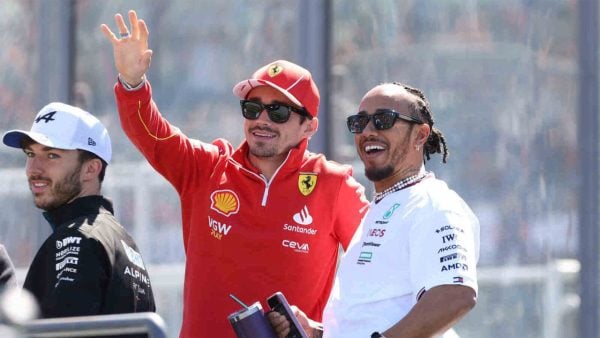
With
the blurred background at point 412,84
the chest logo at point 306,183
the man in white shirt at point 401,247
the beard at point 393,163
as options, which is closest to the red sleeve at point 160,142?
the chest logo at point 306,183

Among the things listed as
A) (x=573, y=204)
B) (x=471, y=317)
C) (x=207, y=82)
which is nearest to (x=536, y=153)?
(x=573, y=204)

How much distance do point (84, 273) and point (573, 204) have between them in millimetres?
2880

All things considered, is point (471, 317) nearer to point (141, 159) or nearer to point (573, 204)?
point (573, 204)

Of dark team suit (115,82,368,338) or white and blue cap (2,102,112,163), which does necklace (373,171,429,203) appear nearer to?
dark team suit (115,82,368,338)

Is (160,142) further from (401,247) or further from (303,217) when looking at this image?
(401,247)

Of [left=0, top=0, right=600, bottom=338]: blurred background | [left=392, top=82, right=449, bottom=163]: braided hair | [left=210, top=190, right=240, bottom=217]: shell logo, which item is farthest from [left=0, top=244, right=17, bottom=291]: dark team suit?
[left=0, top=0, right=600, bottom=338]: blurred background

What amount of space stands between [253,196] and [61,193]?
27.2 inches

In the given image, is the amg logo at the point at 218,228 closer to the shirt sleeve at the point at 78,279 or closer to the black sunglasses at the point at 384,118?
the shirt sleeve at the point at 78,279

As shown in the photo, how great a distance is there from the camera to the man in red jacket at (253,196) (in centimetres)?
458

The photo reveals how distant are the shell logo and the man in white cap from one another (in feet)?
1.24

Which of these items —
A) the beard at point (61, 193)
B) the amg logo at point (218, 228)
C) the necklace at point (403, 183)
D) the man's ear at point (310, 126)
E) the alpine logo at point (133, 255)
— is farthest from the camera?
the man's ear at point (310, 126)

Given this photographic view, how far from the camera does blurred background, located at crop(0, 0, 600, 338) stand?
242 inches

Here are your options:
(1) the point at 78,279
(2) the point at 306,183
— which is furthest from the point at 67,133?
(2) the point at 306,183

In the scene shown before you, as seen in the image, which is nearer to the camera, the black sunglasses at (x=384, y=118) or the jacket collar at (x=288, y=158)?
the black sunglasses at (x=384, y=118)
